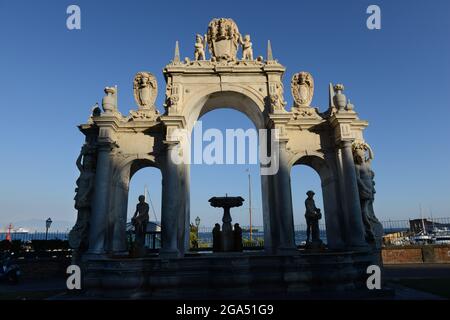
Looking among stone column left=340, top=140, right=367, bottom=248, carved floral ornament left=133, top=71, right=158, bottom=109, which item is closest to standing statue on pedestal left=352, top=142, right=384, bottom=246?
stone column left=340, top=140, right=367, bottom=248

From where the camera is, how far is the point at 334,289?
10.9 meters

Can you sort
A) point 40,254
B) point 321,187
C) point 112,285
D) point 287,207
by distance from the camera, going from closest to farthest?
1. point 112,285
2. point 287,207
3. point 321,187
4. point 40,254

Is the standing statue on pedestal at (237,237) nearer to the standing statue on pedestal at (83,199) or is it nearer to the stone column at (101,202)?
the stone column at (101,202)

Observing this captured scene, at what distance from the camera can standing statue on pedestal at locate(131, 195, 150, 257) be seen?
41.1 feet

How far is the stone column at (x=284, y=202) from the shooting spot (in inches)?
481

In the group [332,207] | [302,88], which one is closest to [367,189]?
[332,207]

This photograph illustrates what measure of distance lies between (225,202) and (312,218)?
4186 mm

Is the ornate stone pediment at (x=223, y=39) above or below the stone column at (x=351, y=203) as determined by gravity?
above

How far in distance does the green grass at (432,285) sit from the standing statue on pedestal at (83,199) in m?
13.6

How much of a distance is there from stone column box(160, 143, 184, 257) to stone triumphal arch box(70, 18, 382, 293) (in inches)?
1.6

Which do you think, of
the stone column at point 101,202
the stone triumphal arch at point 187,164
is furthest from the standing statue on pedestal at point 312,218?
the stone column at point 101,202
